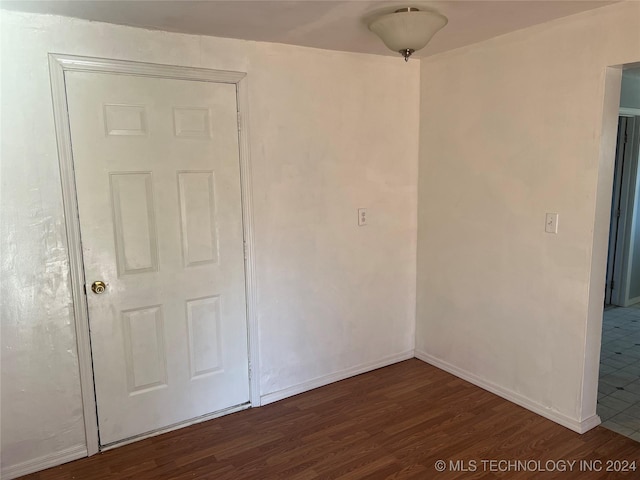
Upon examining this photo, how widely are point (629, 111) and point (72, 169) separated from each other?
468cm

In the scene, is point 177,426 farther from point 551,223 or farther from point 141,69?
point 551,223

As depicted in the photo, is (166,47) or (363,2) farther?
(166,47)

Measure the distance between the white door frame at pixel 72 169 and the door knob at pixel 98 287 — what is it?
0.05 metres

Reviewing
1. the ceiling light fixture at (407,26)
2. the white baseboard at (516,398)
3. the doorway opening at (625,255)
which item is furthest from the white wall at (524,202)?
the doorway opening at (625,255)

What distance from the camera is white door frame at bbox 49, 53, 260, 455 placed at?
2242mm

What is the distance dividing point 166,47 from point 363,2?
1080 mm

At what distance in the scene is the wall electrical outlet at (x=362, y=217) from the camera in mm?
3238

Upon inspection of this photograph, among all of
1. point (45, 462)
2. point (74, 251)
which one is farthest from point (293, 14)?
point (45, 462)

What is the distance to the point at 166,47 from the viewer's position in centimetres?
246

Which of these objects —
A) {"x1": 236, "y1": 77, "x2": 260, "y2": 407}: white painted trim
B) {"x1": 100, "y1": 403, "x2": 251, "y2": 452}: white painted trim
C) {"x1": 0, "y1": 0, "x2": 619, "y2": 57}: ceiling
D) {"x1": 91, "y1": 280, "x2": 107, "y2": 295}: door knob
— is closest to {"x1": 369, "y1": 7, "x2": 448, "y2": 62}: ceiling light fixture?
{"x1": 0, "y1": 0, "x2": 619, "y2": 57}: ceiling

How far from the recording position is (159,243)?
2570 millimetres

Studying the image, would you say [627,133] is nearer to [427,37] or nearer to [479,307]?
[479,307]

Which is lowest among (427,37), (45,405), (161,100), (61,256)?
(45,405)

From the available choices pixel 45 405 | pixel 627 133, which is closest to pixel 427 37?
pixel 45 405
